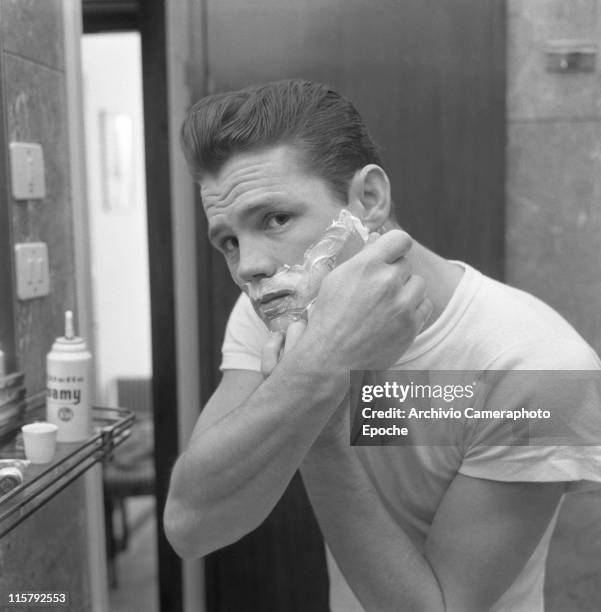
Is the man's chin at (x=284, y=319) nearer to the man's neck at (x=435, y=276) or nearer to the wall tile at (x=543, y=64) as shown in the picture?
the man's neck at (x=435, y=276)

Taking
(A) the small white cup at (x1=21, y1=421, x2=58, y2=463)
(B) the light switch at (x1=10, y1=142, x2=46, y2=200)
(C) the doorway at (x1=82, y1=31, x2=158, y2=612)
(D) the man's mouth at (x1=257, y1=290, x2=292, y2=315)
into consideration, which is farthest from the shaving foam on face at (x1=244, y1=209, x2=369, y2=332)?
(C) the doorway at (x1=82, y1=31, x2=158, y2=612)

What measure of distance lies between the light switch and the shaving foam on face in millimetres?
387

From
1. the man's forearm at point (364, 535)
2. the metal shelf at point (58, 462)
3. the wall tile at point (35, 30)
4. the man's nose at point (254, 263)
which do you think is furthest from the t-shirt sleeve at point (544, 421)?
the wall tile at point (35, 30)

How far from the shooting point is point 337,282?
60 cm

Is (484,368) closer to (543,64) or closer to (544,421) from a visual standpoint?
(544,421)

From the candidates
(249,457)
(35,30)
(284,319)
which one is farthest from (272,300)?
(35,30)

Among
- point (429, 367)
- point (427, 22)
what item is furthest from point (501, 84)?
point (429, 367)

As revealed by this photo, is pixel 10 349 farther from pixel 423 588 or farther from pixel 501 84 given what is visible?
pixel 501 84

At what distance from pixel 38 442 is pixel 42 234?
31 centimetres

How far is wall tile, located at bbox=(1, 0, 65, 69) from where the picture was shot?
86 cm

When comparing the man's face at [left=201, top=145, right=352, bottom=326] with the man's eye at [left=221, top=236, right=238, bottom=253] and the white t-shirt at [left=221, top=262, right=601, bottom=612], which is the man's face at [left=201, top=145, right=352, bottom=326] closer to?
the man's eye at [left=221, top=236, right=238, bottom=253]

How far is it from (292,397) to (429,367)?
0.58 feet

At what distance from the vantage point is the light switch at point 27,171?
0.87 meters

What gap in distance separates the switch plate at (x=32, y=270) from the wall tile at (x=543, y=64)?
24.1 inches
